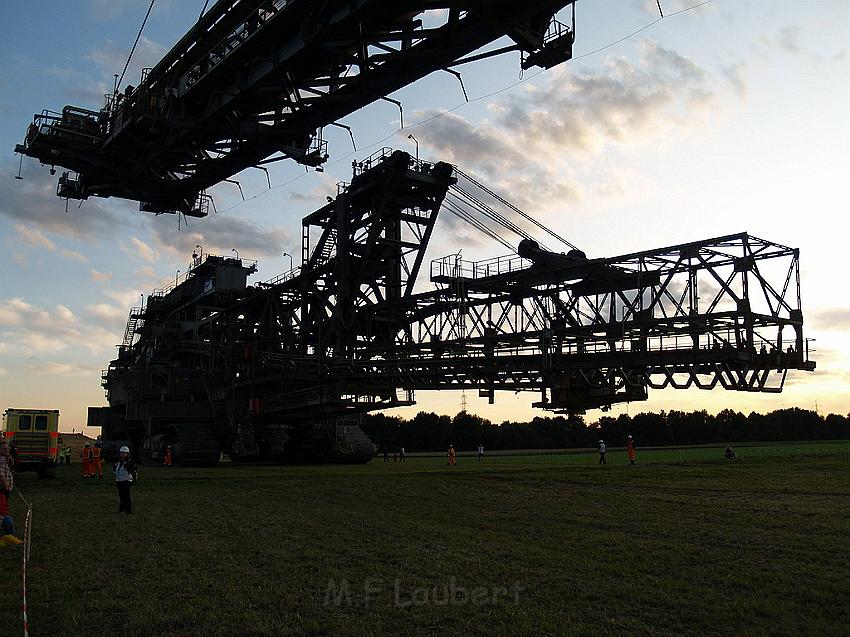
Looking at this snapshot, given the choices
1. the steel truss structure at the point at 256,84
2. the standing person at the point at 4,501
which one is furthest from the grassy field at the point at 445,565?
the steel truss structure at the point at 256,84

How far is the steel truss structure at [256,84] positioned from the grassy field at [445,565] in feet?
31.0

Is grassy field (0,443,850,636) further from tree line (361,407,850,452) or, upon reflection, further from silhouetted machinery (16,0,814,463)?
tree line (361,407,850,452)

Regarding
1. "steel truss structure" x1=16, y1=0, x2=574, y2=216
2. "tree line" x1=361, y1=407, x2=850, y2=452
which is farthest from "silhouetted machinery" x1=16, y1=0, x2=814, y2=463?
"tree line" x1=361, y1=407, x2=850, y2=452

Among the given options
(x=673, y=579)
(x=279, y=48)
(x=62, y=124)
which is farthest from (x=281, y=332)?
(x=673, y=579)

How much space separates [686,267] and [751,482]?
1044cm

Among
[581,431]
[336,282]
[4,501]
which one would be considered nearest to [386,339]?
[336,282]

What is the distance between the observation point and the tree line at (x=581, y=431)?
377ft

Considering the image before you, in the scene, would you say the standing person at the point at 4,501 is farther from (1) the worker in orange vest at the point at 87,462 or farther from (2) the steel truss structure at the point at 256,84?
(1) the worker in orange vest at the point at 87,462

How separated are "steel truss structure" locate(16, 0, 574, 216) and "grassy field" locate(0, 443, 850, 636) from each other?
9446 millimetres

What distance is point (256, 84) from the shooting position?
18.1m

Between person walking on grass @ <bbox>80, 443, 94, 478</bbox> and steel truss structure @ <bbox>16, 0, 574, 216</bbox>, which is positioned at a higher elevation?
steel truss structure @ <bbox>16, 0, 574, 216</bbox>

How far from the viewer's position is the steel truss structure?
15281 millimetres

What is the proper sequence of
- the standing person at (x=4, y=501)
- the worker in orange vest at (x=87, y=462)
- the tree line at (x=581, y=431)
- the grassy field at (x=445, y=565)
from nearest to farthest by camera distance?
the grassy field at (x=445, y=565) < the standing person at (x=4, y=501) < the worker in orange vest at (x=87, y=462) < the tree line at (x=581, y=431)

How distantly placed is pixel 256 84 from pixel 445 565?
12.6 m
